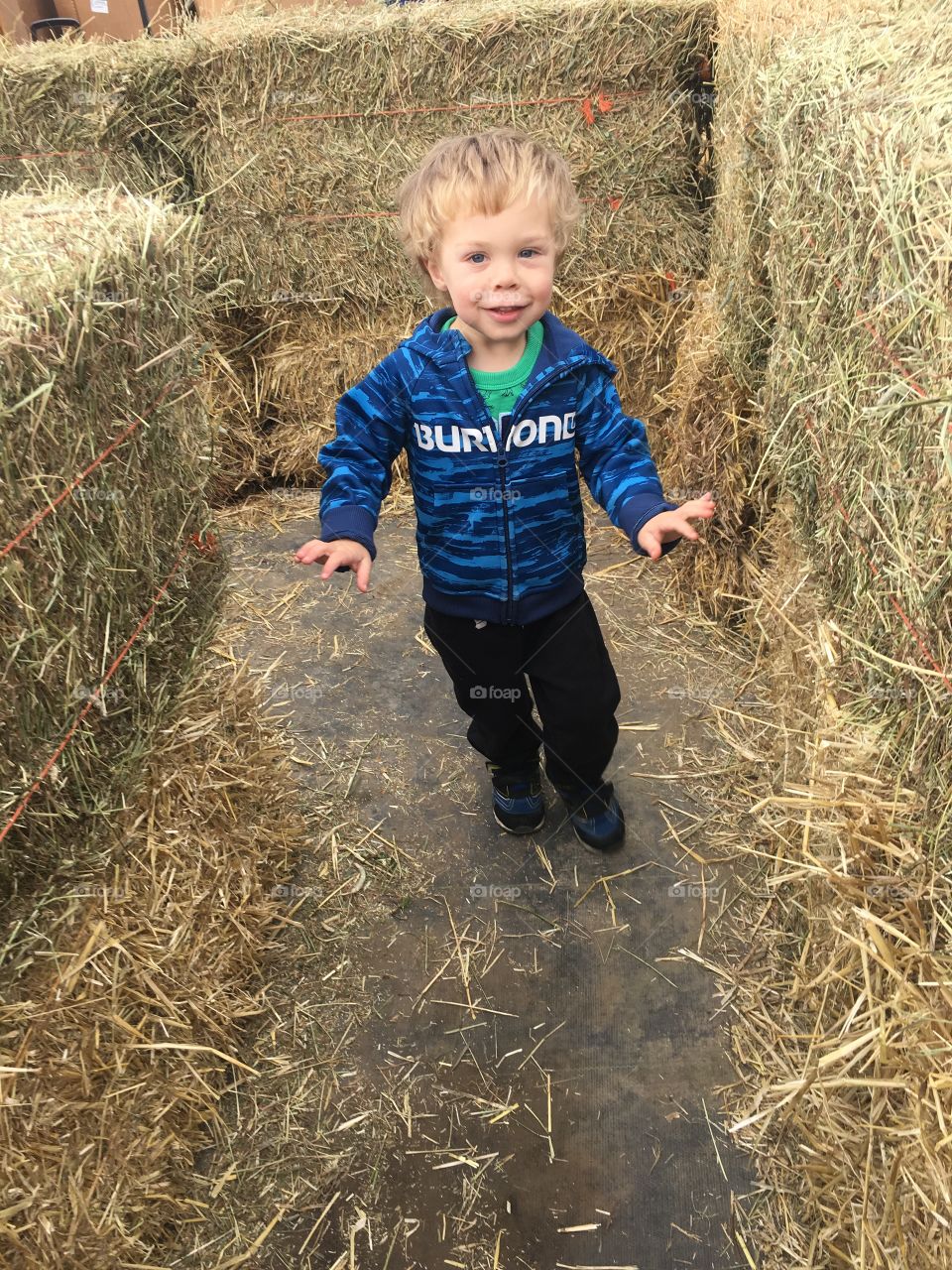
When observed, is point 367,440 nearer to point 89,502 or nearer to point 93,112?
point 89,502

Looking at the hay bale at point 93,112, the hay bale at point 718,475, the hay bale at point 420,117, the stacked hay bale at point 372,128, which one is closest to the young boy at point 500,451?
the hay bale at point 718,475

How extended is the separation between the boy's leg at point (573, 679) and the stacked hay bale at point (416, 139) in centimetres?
271

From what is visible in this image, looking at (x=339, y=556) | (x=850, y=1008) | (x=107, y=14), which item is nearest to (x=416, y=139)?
(x=339, y=556)

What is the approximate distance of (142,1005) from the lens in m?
2.20

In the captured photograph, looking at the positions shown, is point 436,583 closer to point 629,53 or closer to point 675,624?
point 675,624

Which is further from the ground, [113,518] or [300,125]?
[300,125]

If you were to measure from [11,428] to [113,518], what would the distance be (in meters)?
0.39

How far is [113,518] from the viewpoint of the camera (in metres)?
2.01

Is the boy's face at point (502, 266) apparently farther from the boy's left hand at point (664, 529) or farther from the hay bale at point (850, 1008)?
the hay bale at point (850, 1008)

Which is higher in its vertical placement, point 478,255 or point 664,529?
point 478,255

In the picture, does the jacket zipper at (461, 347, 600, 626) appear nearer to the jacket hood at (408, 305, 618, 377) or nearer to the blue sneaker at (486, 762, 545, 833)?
the jacket hood at (408, 305, 618, 377)

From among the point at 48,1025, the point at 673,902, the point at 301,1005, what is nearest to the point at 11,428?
the point at 48,1025

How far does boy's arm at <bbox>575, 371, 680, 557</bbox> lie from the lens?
2.44 metres

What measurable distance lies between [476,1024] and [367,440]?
1692mm
